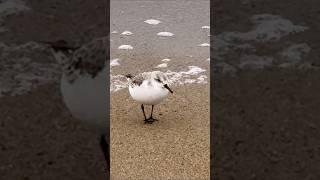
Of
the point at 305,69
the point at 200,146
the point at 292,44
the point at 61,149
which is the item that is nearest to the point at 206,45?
the point at 292,44

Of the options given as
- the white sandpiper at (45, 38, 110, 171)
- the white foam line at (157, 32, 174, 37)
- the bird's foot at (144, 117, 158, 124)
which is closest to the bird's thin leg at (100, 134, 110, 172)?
the white sandpiper at (45, 38, 110, 171)

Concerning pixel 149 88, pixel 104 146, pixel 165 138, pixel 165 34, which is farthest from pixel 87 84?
pixel 165 34

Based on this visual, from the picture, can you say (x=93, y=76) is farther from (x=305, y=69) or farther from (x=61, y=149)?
(x=305, y=69)

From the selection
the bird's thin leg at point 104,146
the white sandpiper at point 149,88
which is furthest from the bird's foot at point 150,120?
the bird's thin leg at point 104,146

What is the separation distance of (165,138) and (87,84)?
3.71 feet

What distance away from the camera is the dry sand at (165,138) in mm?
4219

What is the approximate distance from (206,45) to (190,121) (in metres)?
2.36

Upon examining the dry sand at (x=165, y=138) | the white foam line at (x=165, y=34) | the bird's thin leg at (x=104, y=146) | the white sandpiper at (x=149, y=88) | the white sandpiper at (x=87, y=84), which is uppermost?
the white sandpiper at (x=87, y=84)

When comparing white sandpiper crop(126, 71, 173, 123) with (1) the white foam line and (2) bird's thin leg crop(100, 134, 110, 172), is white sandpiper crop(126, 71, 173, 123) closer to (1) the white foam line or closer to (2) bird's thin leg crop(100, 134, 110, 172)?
(2) bird's thin leg crop(100, 134, 110, 172)

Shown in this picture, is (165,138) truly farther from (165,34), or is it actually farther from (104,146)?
(165,34)

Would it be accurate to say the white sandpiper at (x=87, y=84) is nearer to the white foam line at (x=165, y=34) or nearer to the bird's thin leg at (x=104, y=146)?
the bird's thin leg at (x=104, y=146)

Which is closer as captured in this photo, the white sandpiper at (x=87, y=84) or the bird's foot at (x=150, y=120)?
the white sandpiper at (x=87, y=84)

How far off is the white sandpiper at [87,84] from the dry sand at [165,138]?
0.30m

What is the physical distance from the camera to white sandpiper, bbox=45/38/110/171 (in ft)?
12.8
